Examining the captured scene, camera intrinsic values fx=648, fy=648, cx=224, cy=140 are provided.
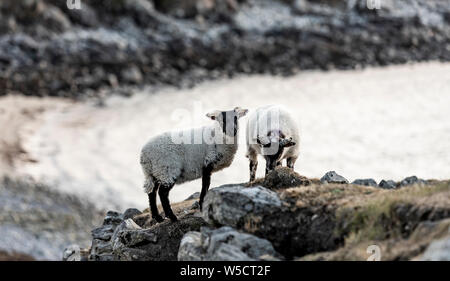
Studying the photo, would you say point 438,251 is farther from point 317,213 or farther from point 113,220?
point 113,220

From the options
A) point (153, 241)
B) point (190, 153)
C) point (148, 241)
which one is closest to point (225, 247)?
point (153, 241)

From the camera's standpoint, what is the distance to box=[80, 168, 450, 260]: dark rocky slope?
31.8ft

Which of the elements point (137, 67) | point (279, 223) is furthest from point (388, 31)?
point (279, 223)

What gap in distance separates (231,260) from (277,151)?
494 centimetres

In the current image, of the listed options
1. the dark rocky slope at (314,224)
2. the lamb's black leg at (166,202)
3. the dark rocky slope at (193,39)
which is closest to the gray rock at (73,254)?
the lamb's black leg at (166,202)

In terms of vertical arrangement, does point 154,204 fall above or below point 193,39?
below

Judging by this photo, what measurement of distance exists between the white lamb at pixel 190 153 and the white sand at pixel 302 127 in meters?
16.4

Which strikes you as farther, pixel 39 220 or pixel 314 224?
pixel 39 220

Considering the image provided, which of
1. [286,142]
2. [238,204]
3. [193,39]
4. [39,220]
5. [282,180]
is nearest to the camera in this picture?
[238,204]

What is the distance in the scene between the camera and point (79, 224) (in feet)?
91.1

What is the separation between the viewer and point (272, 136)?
48.4 feet

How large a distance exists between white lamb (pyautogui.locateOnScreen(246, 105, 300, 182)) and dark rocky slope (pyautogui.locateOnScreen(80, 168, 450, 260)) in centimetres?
174

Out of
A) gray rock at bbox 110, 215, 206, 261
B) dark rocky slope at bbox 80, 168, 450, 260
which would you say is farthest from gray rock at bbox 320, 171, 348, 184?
gray rock at bbox 110, 215, 206, 261

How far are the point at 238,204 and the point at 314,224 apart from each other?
4.54 ft
